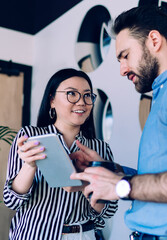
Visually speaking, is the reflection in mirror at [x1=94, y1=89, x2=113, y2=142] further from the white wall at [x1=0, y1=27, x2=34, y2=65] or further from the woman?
the white wall at [x1=0, y1=27, x2=34, y2=65]

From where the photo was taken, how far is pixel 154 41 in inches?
52.7

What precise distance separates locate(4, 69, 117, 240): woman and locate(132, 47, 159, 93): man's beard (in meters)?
0.55

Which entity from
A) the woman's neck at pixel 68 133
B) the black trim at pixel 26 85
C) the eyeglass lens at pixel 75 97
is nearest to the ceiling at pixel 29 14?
the black trim at pixel 26 85

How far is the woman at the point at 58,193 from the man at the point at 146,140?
1.01 feet

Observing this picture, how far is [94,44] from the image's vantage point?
329 centimetres

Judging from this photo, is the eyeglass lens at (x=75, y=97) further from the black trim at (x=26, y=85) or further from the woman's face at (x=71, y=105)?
the black trim at (x=26, y=85)

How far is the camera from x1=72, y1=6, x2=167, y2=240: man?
1.12m

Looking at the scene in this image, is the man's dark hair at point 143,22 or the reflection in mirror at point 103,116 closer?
the man's dark hair at point 143,22

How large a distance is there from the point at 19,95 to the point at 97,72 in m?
1.46

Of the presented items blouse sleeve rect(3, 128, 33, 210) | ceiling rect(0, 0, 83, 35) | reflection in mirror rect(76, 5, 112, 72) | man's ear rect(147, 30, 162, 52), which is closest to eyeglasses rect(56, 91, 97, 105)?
blouse sleeve rect(3, 128, 33, 210)

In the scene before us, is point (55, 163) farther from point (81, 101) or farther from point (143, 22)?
point (143, 22)

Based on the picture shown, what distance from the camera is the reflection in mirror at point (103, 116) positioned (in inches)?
119

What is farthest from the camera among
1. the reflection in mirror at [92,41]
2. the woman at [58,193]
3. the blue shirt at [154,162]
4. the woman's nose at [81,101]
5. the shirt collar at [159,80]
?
the reflection in mirror at [92,41]

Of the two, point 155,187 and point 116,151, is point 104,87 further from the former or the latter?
point 155,187
